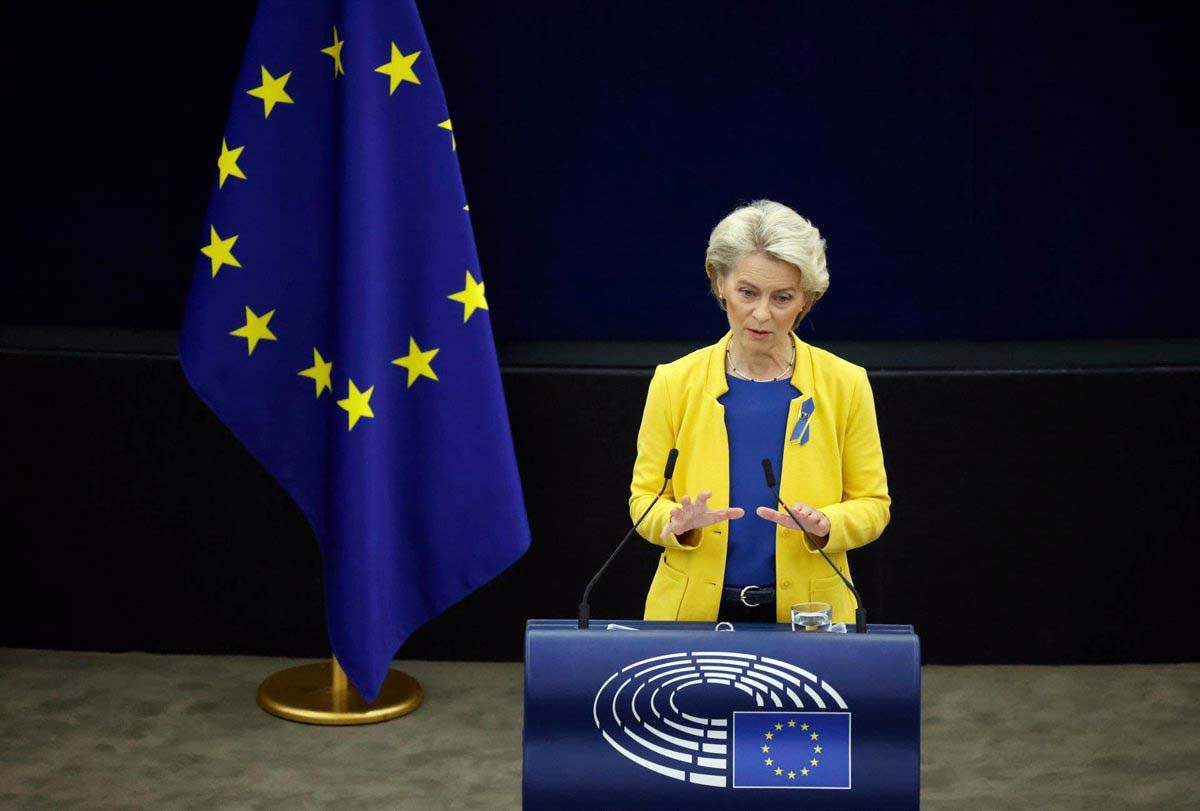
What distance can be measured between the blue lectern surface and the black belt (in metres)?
0.34

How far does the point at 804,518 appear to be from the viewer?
3219 mm

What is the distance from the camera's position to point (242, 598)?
5773mm

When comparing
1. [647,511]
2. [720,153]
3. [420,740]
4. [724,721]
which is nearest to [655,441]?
[647,511]

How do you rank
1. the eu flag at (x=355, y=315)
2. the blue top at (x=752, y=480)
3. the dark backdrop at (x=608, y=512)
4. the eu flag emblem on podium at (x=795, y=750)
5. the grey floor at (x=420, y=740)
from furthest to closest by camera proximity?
the dark backdrop at (x=608, y=512) < the eu flag at (x=355, y=315) < the grey floor at (x=420, y=740) < the blue top at (x=752, y=480) < the eu flag emblem on podium at (x=795, y=750)

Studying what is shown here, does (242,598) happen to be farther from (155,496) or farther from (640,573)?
(640,573)

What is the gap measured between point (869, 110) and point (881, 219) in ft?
1.17

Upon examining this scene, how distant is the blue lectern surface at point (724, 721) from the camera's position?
2.99 meters

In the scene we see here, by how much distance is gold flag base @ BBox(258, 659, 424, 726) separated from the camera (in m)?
5.23

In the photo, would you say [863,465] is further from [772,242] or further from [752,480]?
[772,242]

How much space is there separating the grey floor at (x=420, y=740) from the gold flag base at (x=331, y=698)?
43 millimetres

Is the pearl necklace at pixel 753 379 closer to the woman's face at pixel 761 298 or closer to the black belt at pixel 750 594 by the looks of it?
the woman's face at pixel 761 298

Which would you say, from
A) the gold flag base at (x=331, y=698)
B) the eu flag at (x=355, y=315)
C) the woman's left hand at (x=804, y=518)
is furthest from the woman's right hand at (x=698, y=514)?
the gold flag base at (x=331, y=698)

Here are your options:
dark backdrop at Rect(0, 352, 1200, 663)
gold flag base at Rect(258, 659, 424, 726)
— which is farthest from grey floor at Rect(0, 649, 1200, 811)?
dark backdrop at Rect(0, 352, 1200, 663)

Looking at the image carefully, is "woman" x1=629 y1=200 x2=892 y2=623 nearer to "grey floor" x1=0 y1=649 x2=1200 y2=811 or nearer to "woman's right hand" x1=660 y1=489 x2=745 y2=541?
"woman's right hand" x1=660 y1=489 x2=745 y2=541
